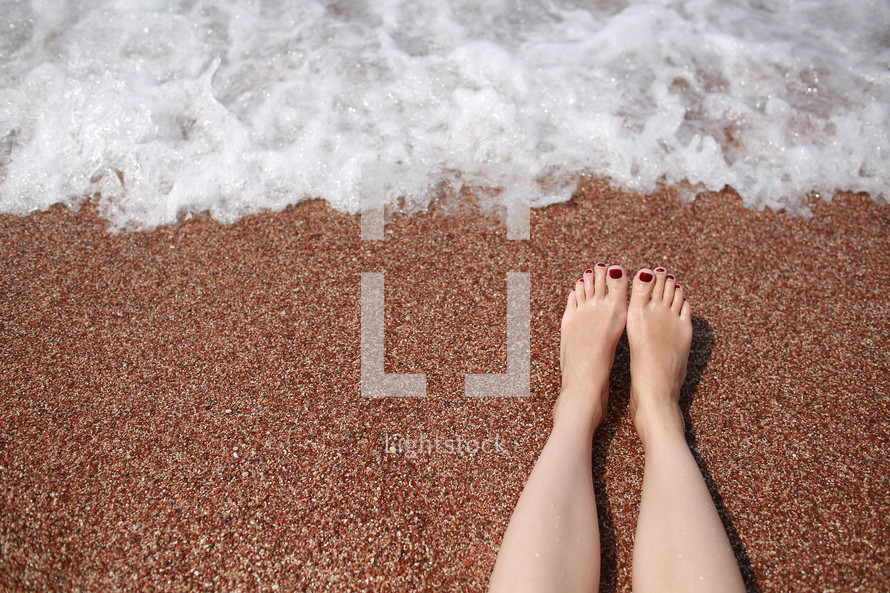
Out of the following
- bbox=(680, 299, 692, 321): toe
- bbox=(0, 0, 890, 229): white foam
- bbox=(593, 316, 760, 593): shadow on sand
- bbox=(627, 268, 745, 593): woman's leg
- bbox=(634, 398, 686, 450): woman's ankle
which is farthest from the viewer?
bbox=(0, 0, 890, 229): white foam

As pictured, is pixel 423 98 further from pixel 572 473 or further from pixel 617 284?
pixel 572 473

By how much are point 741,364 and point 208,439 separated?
73.1 inches

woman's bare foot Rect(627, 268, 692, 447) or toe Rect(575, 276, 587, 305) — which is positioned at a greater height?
toe Rect(575, 276, 587, 305)

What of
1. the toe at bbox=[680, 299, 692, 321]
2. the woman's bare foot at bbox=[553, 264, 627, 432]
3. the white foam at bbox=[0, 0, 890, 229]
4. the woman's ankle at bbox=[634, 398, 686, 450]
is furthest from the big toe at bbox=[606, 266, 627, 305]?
the white foam at bbox=[0, 0, 890, 229]

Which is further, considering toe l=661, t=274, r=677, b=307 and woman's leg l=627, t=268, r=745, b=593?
toe l=661, t=274, r=677, b=307

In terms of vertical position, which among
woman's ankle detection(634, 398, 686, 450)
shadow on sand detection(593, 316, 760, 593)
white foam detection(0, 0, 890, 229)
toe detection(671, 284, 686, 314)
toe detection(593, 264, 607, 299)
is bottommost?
shadow on sand detection(593, 316, 760, 593)

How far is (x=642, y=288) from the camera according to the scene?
7.10 ft

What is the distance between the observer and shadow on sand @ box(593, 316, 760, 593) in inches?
66.2

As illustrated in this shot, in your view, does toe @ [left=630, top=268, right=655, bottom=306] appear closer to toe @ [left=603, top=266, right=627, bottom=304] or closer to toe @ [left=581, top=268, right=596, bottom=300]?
toe @ [left=603, top=266, right=627, bottom=304]

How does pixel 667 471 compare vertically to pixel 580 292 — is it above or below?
below

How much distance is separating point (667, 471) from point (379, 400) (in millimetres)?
927

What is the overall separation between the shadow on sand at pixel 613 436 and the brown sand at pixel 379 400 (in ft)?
0.03

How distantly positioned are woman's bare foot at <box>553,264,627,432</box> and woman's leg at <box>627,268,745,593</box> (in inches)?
2.8

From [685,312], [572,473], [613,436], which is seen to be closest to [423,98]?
[685,312]
